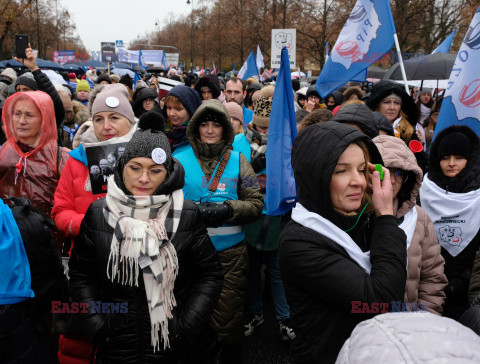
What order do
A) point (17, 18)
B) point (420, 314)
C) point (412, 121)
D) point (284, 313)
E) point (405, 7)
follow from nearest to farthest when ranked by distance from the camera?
1. point (420, 314)
2. point (284, 313)
3. point (412, 121)
4. point (405, 7)
5. point (17, 18)

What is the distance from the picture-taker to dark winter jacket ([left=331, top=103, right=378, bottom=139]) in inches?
109

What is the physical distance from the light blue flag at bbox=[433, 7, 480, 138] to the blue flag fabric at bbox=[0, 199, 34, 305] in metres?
3.19

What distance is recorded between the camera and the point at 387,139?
85.9 inches

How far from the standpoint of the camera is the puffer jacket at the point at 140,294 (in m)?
1.92

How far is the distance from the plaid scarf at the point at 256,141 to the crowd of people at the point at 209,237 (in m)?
0.53

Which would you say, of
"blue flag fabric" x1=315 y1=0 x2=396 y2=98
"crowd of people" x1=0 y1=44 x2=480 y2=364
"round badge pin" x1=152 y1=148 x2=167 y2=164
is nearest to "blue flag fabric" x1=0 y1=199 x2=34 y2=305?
"crowd of people" x1=0 y1=44 x2=480 y2=364

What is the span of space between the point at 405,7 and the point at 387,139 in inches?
857

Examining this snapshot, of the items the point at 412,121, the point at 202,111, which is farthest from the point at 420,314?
the point at 412,121

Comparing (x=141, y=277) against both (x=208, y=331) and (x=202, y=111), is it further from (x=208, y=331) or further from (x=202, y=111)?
(x=202, y=111)

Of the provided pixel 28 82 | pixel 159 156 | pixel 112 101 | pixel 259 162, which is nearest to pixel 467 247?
pixel 259 162

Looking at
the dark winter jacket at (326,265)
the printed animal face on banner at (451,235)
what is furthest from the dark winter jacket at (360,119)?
the dark winter jacket at (326,265)

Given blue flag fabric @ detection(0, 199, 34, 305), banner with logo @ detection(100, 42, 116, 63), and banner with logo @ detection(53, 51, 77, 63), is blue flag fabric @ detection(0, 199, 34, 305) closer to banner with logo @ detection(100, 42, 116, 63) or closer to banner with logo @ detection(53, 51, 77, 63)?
banner with logo @ detection(100, 42, 116, 63)

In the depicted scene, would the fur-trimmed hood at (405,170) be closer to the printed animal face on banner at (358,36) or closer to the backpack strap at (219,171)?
the backpack strap at (219,171)

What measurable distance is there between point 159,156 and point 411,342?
1624 millimetres
